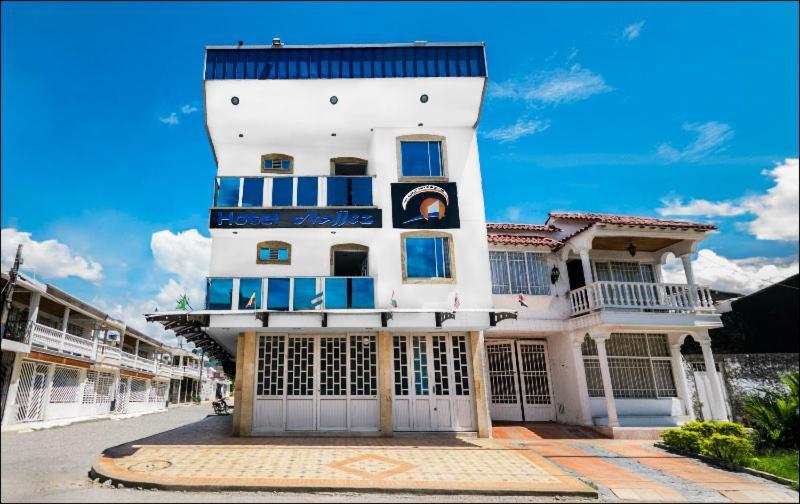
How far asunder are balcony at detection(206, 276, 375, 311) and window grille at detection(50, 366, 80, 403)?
18812 mm

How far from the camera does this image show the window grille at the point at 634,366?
17.3 metres

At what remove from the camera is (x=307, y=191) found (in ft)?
50.0

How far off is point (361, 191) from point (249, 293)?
5.10 meters

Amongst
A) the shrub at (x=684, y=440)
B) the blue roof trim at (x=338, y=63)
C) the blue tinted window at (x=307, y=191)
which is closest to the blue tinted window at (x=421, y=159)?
the blue roof trim at (x=338, y=63)

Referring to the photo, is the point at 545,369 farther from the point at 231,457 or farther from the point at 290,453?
the point at 231,457

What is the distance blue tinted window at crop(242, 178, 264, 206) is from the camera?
15078 mm

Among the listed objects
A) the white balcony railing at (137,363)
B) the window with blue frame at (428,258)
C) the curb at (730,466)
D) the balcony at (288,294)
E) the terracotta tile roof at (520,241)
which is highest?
the terracotta tile roof at (520,241)

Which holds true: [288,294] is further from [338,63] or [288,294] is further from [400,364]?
[338,63]

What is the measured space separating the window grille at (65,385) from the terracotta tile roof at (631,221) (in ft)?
95.2

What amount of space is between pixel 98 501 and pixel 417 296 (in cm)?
960

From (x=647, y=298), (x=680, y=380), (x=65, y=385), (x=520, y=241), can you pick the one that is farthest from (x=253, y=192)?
(x=65, y=385)

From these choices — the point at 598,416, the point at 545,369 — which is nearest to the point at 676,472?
the point at 598,416

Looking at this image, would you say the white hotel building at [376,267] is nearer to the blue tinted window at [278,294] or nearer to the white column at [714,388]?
the blue tinted window at [278,294]

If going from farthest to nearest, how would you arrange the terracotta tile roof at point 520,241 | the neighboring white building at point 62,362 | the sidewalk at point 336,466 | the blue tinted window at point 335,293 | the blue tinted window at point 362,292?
the neighboring white building at point 62,362 < the terracotta tile roof at point 520,241 < the blue tinted window at point 362,292 < the blue tinted window at point 335,293 < the sidewalk at point 336,466
